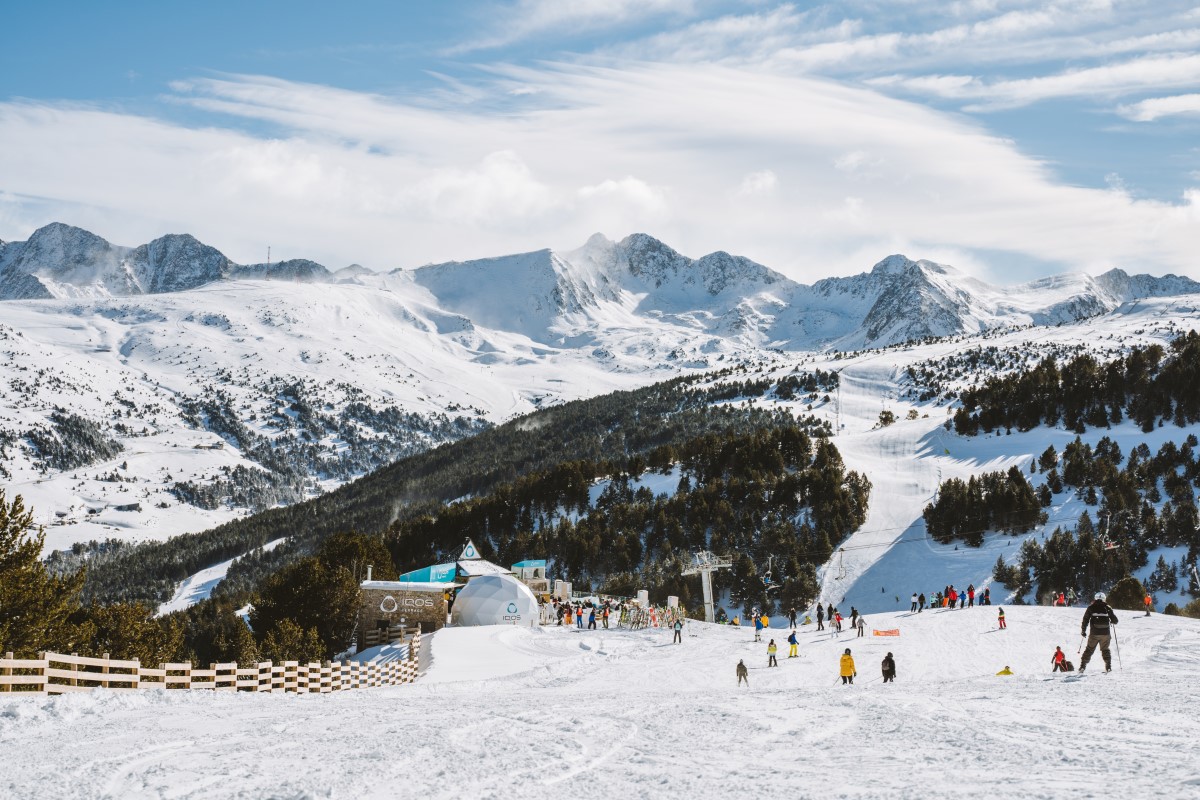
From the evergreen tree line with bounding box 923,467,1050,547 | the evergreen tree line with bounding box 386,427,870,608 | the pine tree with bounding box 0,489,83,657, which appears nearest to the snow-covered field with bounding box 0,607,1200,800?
the pine tree with bounding box 0,489,83,657

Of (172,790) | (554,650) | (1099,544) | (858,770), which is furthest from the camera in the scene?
(1099,544)

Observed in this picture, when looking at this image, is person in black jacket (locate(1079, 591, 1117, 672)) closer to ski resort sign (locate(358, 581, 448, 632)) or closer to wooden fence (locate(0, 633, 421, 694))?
wooden fence (locate(0, 633, 421, 694))

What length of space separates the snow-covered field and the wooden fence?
137 cm

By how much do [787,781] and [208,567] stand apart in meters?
199

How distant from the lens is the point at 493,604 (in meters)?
63.0

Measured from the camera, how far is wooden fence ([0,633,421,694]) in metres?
21.6

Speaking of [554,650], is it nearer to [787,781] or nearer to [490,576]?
[490,576]

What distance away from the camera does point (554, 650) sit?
160 ft

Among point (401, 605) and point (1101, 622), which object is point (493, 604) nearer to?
point (401, 605)

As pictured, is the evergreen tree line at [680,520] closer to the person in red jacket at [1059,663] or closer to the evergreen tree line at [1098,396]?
the evergreen tree line at [1098,396]

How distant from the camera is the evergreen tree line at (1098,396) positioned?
412ft

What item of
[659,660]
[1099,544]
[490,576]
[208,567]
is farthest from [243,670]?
[208,567]

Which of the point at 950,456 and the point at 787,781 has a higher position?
the point at 950,456

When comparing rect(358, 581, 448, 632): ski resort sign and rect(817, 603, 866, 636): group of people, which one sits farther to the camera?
rect(358, 581, 448, 632): ski resort sign
